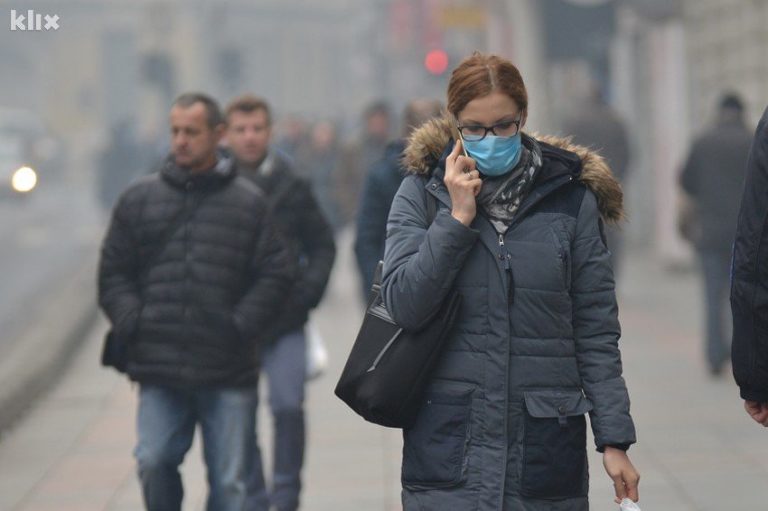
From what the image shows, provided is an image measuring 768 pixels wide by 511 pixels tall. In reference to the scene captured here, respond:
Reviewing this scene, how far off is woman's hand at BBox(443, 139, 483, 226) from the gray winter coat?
0.05m

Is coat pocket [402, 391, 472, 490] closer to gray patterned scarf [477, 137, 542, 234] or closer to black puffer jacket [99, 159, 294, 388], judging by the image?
gray patterned scarf [477, 137, 542, 234]

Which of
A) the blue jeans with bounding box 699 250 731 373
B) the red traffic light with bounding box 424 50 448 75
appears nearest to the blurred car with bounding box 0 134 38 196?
the red traffic light with bounding box 424 50 448 75

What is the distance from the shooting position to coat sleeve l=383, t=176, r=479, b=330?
411 cm

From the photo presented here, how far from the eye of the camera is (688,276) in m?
18.1

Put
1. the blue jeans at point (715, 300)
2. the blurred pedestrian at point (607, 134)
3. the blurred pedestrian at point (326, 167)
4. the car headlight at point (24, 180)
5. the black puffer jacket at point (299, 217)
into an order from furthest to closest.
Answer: the blurred pedestrian at point (326, 167) < the blurred pedestrian at point (607, 134) < the blue jeans at point (715, 300) < the car headlight at point (24, 180) < the black puffer jacket at point (299, 217)

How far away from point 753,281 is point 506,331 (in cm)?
57

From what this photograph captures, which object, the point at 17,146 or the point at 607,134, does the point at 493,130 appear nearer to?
the point at 607,134

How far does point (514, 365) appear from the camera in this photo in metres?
4.20

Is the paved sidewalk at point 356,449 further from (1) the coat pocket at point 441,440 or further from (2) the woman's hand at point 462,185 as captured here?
(2) the woman's hand at point 462,185

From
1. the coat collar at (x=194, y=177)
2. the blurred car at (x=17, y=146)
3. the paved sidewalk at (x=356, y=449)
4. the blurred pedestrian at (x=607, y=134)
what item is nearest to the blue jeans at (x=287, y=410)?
the paved sidewalk at (x=356, y=449)

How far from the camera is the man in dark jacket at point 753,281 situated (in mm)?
4055

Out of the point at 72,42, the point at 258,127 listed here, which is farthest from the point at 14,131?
the point at 72,42

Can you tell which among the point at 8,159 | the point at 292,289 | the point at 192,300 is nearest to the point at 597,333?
the point at 192,300

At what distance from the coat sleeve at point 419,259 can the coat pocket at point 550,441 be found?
326 mm
